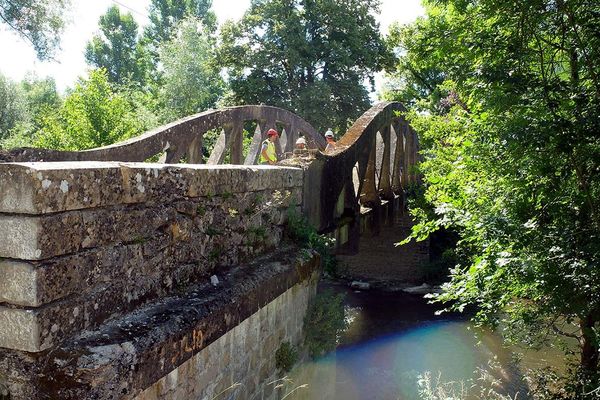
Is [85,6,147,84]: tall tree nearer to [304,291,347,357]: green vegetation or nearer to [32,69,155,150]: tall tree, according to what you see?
[32,69,155,150]: tall tree

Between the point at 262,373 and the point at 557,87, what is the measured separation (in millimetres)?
3314

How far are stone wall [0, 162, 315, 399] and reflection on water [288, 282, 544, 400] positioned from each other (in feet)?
7.54

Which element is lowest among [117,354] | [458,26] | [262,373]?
[262,373]

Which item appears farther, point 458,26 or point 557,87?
point 458,26

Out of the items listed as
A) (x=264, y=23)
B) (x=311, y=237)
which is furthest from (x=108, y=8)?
(x=311, y=237)

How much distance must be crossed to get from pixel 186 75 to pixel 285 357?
24481mm

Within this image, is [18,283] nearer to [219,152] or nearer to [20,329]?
[20,329]

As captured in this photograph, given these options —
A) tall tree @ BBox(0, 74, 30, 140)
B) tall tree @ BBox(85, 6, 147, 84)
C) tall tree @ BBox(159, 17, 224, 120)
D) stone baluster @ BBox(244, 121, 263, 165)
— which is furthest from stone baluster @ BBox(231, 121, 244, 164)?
tall tree @ BBox(85, 6, 147, 84)

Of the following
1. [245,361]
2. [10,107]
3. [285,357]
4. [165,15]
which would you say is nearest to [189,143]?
[285,357]

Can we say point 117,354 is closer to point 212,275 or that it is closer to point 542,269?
point 212,275

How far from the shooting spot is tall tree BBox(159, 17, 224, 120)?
26688mm

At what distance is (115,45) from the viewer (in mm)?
49938

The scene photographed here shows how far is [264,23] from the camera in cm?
2355

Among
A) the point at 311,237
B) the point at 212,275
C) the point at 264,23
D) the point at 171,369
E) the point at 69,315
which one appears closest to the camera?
the point at 69,315
